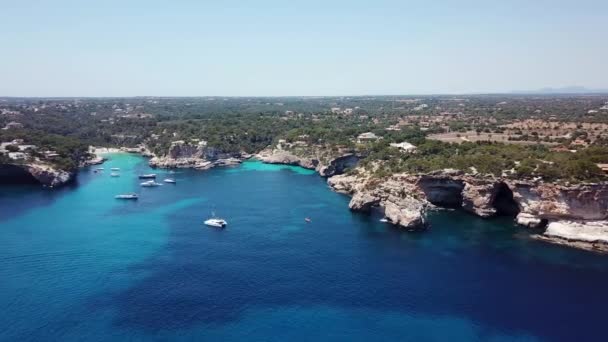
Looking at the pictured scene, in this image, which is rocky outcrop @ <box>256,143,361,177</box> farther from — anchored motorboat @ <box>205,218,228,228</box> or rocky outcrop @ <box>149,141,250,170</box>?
anchored motorboat @ <box>205,218,228,228</box>

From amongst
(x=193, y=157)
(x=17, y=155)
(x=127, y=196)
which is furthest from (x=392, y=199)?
(x=17, y=155)

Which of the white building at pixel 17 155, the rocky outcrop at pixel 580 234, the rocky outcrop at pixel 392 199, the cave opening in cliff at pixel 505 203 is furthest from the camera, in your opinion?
the white building at pixel 17 155

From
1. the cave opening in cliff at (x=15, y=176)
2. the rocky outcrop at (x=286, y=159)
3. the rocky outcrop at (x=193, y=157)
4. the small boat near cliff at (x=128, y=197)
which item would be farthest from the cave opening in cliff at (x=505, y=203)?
the cave opening in cliff at (x=15, y=176)

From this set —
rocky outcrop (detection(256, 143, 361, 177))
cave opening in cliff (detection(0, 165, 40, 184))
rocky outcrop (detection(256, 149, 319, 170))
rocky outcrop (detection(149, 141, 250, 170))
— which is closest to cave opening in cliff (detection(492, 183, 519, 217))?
rocky outcrop (detection(256, 143, 361, 177))

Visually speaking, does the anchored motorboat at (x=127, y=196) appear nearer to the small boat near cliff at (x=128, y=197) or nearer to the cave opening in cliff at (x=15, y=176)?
the small boat near cliff at (x=128, y=197)

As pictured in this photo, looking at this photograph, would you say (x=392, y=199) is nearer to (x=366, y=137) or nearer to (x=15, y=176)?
(x=366, y=137)

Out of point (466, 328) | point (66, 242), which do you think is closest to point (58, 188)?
point (66, 242)

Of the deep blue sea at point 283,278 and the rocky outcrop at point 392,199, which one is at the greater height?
the rocky outcrop at point 392,199

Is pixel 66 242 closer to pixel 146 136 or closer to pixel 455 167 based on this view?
pixel 455 167
